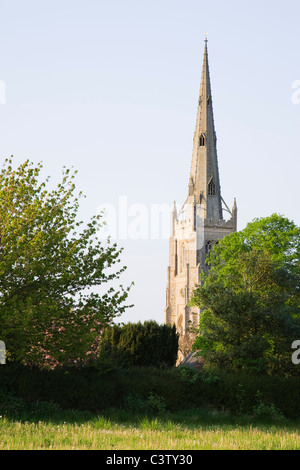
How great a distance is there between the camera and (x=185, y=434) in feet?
56.7

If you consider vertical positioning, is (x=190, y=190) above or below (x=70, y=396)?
above

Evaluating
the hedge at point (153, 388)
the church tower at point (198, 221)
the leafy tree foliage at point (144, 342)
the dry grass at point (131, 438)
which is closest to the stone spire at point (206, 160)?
the church tower at point (198, 221)

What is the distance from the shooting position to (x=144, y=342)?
172ft

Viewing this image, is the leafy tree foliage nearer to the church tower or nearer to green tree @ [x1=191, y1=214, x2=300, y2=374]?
green tree @ [x1=191, y1=214, x2=300, y2=374]

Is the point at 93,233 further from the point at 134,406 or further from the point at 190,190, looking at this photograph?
the point at 190,190

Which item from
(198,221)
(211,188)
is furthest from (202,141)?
(198,221)

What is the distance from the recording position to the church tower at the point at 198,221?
389 feet

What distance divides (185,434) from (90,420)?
4156mm

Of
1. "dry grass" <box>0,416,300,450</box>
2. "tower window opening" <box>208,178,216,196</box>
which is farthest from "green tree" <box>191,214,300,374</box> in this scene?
"tower window opening" <box>208,178,216,196</box>

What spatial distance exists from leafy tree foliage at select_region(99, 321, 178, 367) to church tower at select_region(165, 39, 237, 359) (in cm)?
6040

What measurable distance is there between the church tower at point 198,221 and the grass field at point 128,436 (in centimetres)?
9432

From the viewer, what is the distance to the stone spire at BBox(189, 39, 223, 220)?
412ft
